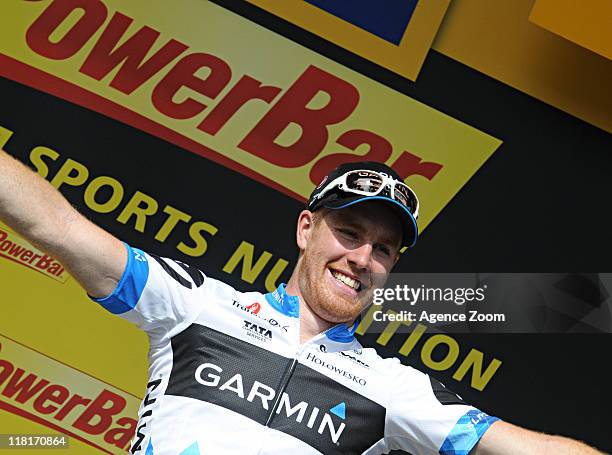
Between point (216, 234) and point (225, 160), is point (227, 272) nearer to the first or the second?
point (216, 234)

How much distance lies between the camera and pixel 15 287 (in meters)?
2.58

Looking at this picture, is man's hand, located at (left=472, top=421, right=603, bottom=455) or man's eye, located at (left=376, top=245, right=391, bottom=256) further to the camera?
man's eye, located at (left=376, top=245, right=391, bottom=256)

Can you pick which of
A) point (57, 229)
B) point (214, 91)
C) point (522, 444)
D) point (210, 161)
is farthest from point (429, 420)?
point (214, 91)

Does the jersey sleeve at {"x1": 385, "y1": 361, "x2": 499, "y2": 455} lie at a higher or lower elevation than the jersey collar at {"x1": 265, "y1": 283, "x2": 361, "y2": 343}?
lower

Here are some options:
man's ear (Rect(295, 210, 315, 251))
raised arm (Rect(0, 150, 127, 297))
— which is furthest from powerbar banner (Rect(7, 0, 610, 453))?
raised arm (Rect(0, 150, 127, 297))

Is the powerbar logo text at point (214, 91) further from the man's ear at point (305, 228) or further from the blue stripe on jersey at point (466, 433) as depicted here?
the blue stripe on jersey at point (466, 433)

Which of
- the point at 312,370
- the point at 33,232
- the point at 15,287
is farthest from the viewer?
the point at 15,287

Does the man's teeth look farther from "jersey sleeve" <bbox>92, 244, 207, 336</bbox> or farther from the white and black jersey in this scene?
"jersey sleeve" <bbox>92, 244, 207, 336</bbox>

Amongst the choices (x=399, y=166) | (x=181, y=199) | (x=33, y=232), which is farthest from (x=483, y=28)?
(x=33, y=232)

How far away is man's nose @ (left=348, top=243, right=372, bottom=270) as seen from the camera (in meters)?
1.55

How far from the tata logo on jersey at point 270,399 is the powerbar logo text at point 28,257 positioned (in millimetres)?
1291

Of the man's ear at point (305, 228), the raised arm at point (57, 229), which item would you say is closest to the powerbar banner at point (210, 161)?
the man's ear at point (305, 228)

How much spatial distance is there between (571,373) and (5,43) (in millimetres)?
2091

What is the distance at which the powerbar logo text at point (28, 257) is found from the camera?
8.51ft
